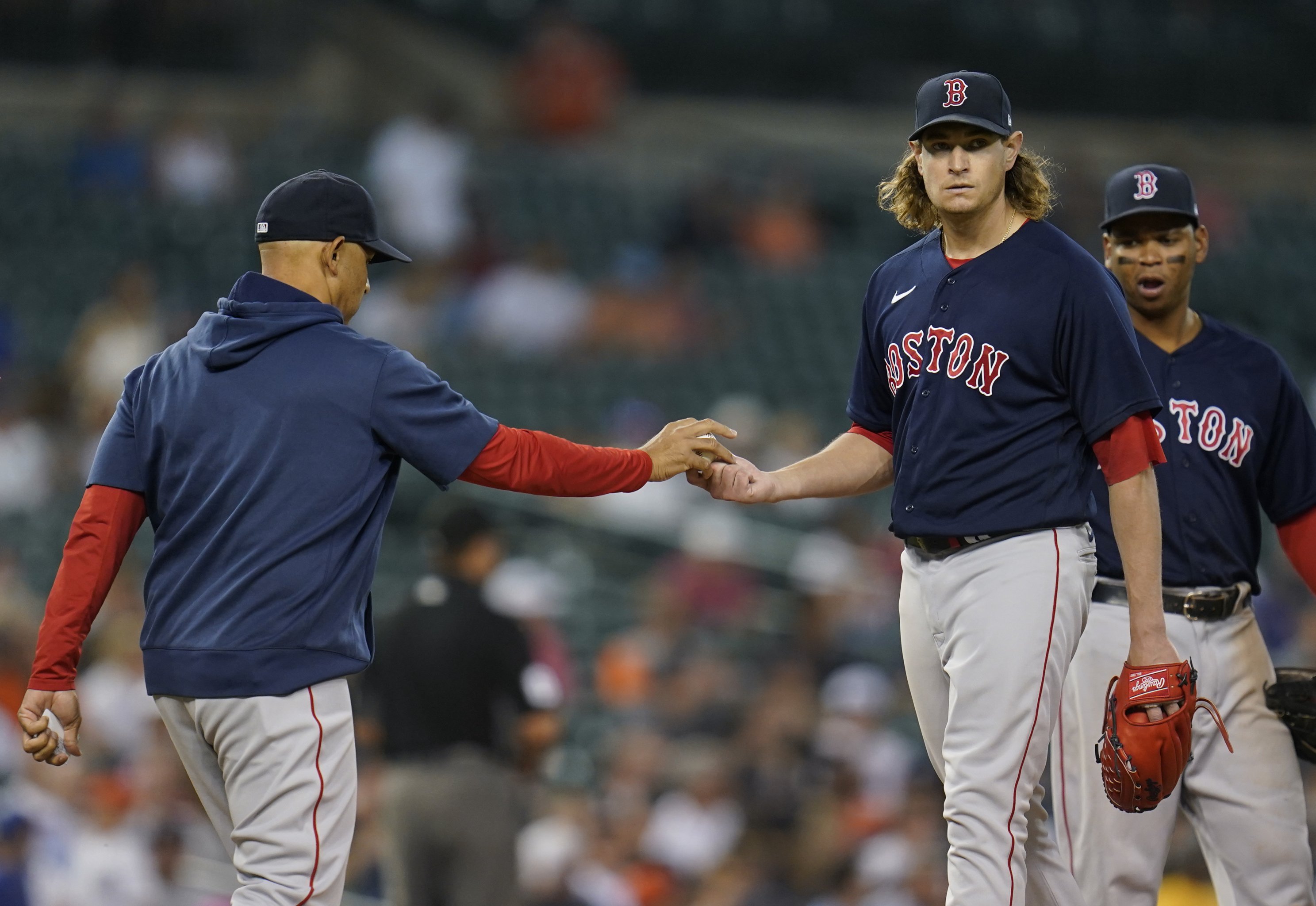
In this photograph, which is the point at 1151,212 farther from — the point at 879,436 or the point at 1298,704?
the point at 1298,704

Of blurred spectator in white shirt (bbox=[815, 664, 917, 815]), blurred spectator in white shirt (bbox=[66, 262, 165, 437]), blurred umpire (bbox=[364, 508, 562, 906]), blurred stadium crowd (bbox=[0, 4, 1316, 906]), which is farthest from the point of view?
blurred spectator in white shirt (bbox=[66, 262, 165, 437])

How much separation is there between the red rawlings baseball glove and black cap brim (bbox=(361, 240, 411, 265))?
5.66 feet

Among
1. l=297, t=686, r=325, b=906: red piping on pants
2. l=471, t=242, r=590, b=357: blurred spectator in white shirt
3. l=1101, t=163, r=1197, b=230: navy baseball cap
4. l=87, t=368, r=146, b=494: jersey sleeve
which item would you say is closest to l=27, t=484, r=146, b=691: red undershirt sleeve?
l=87, t=368, r=146, b=494: jersey sleeve

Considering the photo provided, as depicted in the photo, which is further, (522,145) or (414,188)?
(522,145)

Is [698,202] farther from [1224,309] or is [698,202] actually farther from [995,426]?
[995,426]

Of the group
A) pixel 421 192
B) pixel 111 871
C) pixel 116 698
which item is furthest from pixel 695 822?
pixel 421 192

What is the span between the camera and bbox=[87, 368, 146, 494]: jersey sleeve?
3.29 metres

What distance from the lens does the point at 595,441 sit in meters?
9.59

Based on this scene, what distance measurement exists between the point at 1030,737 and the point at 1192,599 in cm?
81

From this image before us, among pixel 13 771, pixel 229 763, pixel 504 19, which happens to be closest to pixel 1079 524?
pixel 229 763

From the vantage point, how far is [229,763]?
3.20 meters

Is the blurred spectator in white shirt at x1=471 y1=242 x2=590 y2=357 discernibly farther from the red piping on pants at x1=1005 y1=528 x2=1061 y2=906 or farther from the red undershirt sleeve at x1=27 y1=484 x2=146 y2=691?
the red piping on pants at x1=1005 y1=528 x2=1061 y2=906

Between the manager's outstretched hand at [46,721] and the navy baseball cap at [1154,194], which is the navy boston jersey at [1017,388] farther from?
the manager's outstretched hand at [46,721]

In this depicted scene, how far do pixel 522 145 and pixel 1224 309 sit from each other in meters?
6.13
